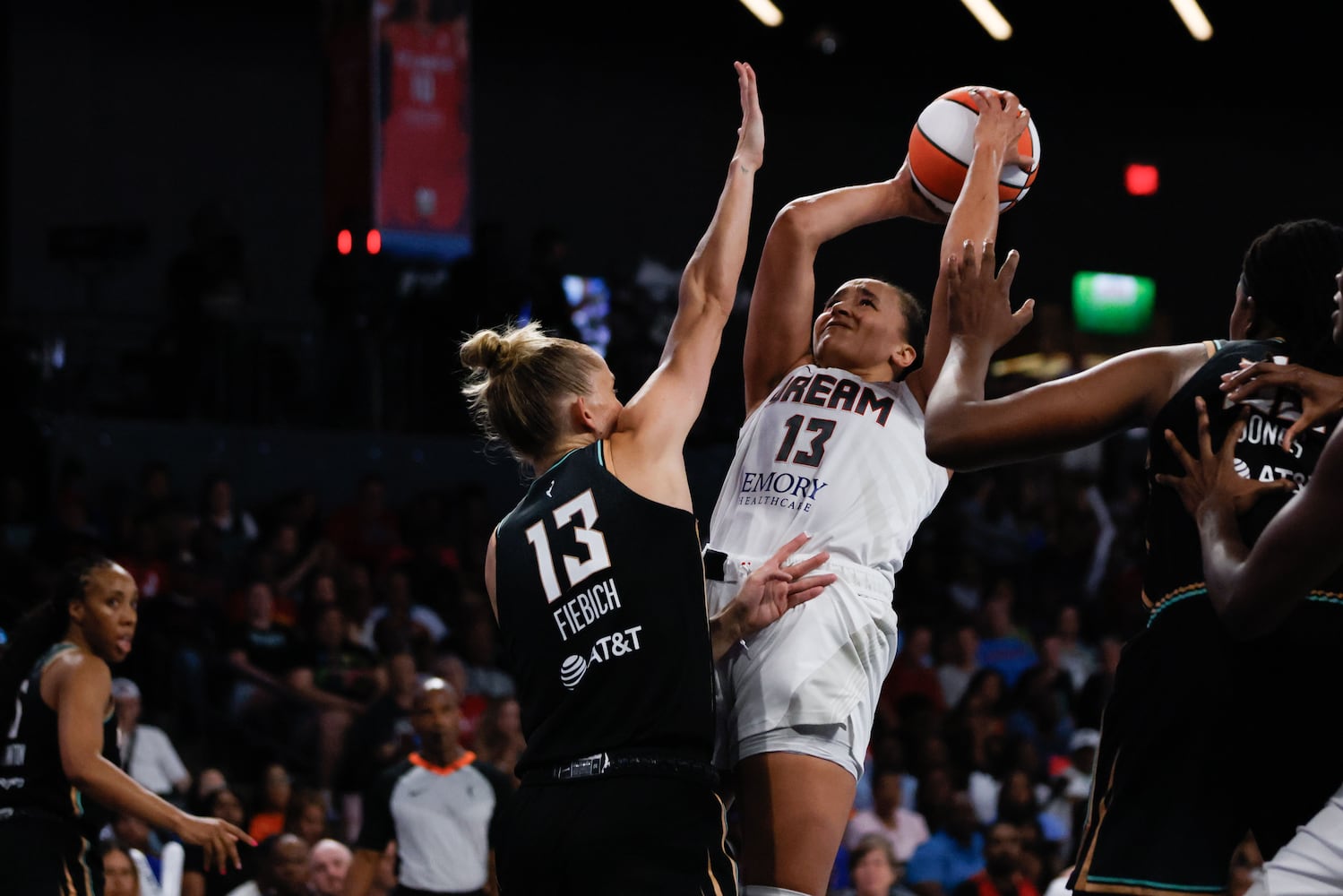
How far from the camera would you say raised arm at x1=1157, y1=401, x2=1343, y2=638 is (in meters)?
2.67

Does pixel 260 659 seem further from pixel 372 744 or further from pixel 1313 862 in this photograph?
pixel 1313 862

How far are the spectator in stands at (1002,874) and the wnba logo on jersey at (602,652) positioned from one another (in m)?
5.75

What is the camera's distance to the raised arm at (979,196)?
3.81 metres

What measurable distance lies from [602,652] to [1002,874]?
6010mm

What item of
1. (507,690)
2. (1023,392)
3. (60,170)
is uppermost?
(60,170)

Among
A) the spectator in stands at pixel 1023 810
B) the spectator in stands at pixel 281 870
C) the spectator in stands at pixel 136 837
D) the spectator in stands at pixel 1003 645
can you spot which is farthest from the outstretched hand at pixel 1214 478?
the spectator in stands at pixel 1003 645

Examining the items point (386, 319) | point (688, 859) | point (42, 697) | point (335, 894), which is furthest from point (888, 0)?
point (688, 859)

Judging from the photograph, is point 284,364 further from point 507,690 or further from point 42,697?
point 42,697

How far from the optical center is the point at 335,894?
25.9 feet

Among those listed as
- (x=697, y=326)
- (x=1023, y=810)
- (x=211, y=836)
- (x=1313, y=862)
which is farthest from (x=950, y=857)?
(x=1313, y=862)

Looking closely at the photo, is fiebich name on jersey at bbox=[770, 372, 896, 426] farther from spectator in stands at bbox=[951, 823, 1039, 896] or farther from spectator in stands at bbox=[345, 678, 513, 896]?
spectator in stands at bbox=[951, 823, 1039, 896]

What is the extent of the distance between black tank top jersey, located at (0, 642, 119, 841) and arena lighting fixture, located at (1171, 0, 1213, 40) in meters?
12.0

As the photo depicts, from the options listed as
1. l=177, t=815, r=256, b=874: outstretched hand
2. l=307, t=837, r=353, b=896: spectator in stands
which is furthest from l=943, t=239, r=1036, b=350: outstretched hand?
l=307, t=837, r=353, b=896: spectator in stands

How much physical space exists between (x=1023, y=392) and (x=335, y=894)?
558 cm
